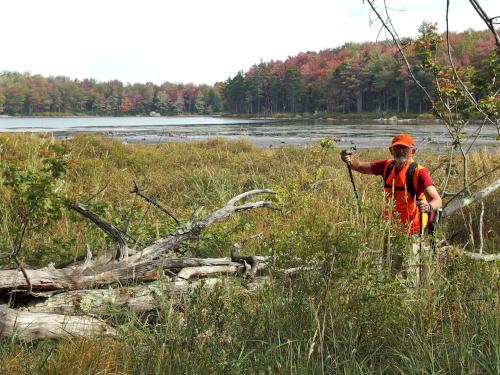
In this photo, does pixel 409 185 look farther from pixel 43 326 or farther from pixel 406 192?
pixel 43 326

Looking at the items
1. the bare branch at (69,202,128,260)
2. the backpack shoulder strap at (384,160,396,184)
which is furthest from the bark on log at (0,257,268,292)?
the backpack shoulder strap at (384,160,396,184)

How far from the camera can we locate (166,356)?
100 inches

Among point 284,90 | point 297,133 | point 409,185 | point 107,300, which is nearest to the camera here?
point 107,300

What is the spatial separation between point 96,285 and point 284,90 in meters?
114

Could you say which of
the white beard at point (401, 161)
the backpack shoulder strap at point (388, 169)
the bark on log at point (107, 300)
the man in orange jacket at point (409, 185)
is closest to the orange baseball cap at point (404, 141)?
the man in orange jacket at point (409, 185)

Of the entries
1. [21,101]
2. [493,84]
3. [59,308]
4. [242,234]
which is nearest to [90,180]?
[242,234]

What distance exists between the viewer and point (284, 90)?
115 metres

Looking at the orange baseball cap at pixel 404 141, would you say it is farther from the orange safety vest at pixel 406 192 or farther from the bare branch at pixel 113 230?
the bare branch at pixel 113 230

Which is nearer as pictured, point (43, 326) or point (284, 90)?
point (43, 326)

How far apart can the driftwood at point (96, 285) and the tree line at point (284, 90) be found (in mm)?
37700

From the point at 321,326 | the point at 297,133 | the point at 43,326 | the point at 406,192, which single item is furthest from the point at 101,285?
the point at 297,133

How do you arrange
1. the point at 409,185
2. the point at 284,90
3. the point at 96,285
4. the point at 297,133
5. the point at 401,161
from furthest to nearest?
1. the point at 284,90
2. the point at 297,133
3. the point at 401,161
4. the point at 409,185
5. the point at 96,285

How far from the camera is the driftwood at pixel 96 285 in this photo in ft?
10.3

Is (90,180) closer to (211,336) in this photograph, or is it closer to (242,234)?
(242,234)
